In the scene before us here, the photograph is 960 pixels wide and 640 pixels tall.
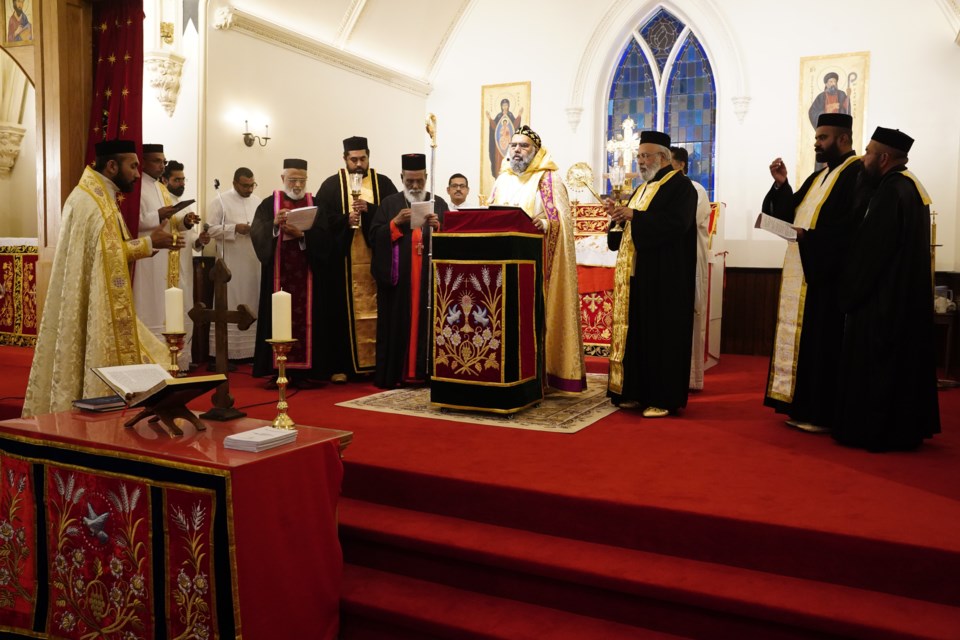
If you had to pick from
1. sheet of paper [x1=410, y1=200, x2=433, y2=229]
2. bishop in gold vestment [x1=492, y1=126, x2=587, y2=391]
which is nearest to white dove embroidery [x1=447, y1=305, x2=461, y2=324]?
bishop in gold vestment [x1=492, y1=126, x2=587, y2=391]

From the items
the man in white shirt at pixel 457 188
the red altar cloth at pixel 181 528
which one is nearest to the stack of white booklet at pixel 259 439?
the red altar cloth at pixel 181 528

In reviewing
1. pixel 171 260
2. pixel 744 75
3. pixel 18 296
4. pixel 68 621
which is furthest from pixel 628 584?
pixel 744 75

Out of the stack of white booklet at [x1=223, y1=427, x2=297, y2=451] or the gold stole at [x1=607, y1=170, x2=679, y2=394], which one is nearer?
the stack of white booklet at [x1=223, y1=427, x2=297, y2=451]

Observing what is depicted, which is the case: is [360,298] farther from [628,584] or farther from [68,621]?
[628,584]

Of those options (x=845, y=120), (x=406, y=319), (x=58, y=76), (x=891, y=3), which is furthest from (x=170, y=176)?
(x=891, y=3)

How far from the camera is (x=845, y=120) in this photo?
499 cm

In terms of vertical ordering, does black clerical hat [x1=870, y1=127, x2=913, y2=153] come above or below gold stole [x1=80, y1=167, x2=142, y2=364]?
above

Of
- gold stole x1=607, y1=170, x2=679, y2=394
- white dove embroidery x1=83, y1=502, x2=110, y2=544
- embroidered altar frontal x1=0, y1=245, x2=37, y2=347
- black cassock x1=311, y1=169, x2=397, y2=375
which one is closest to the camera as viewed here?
white dove embroidery x1=83, y1=502, x2=110, y2=544

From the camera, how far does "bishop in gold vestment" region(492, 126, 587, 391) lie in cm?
602

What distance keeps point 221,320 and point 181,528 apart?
1.10 metres

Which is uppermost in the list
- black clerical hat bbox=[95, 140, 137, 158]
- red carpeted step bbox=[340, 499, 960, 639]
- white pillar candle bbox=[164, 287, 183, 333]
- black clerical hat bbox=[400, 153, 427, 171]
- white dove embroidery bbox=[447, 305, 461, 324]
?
black clerical hat bbox=[400, 153, 427, 171]

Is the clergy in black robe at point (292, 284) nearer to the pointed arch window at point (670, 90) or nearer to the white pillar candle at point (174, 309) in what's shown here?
the white pillar candle at point (174, 309)

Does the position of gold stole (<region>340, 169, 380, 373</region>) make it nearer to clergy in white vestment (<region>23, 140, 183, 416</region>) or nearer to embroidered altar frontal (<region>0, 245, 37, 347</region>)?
clergy in white vestment (<region>23, 140, 183, 416</region>)

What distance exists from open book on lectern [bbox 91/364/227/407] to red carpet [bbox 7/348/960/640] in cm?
97
